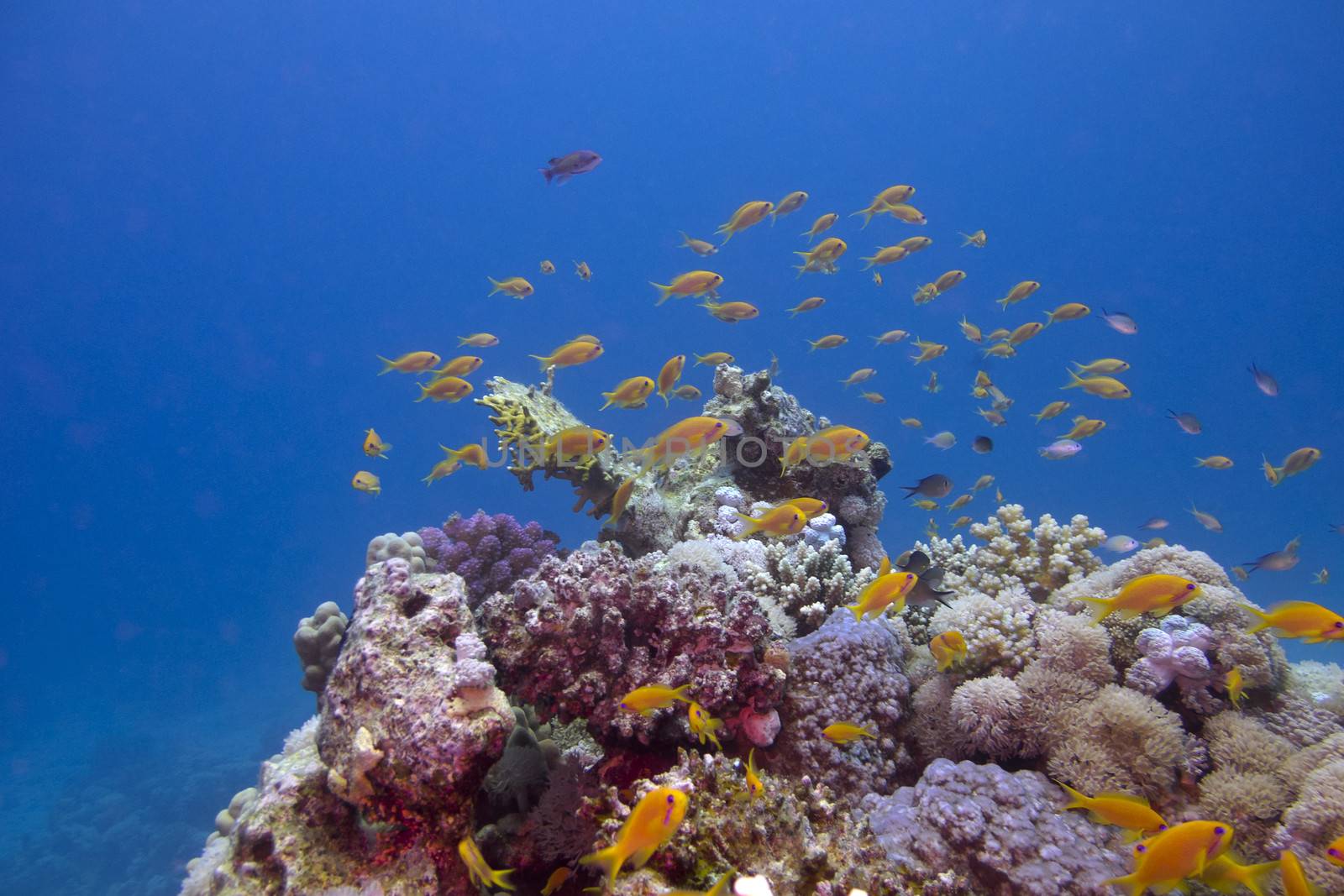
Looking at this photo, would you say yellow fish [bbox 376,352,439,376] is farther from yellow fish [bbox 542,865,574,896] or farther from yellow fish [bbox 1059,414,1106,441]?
yellow fish [bbox 1059,414,1106,441]

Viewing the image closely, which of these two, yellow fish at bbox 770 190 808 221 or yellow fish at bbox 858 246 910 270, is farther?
yellow fish at bbox 858 246 910 270

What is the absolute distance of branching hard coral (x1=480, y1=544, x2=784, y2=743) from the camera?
12.0 ft

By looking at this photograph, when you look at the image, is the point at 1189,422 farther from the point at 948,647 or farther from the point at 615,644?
the point at 615,644

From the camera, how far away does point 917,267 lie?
327 feet

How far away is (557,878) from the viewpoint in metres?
2.89

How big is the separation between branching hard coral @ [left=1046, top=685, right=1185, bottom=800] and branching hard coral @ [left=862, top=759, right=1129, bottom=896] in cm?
24

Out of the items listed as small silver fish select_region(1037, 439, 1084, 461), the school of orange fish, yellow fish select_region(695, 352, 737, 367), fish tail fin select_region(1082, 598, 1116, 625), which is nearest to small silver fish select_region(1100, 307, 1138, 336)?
the school of orange fish

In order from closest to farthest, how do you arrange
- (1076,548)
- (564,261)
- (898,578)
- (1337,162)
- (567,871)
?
(567,871)
(898,578)
(1076,548)
(1337,162)
(564,261)

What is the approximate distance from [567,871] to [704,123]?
123396mm

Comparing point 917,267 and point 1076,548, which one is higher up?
point 917,267

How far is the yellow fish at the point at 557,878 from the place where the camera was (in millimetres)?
2885

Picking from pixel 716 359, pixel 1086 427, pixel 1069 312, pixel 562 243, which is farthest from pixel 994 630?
pixel 562 243

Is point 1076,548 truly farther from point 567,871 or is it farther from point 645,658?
point 567,871

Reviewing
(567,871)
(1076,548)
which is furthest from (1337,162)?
(567,871)
